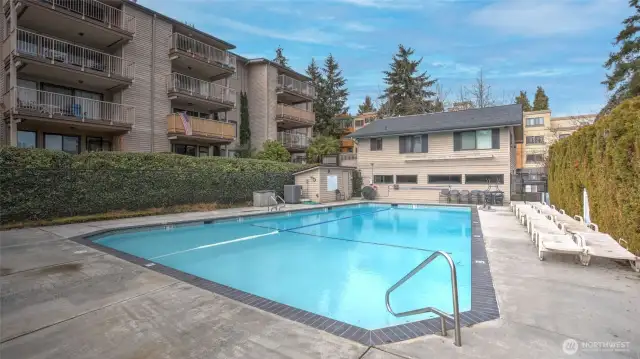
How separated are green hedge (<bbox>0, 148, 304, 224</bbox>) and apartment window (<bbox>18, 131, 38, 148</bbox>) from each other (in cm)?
416

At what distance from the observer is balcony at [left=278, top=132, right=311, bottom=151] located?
23367 mm

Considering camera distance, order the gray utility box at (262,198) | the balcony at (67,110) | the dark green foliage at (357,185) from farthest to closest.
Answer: the dark green foliage at (357,185)
the gray utility box at (262,198)
the balcony at (67,110)

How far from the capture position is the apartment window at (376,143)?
72.0 feet

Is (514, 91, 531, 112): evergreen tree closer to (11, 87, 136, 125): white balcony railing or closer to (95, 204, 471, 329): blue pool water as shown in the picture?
(95, 204, 471, 329): blue pool water

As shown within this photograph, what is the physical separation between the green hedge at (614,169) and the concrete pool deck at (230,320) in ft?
3.23

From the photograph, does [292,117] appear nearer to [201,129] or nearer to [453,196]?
[201,129]

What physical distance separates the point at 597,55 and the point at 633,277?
28.1 meters

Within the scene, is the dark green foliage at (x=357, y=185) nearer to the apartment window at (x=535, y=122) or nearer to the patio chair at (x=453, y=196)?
the patio chair at (x=453, y=196)

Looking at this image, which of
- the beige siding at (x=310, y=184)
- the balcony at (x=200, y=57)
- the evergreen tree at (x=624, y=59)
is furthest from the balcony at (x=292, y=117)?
the evergreen tree at (x=624, y=59)

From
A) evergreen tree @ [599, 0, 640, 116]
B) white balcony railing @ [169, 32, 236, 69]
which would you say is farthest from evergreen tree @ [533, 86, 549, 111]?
white balcony railing @ [169, 32, 236, 69]

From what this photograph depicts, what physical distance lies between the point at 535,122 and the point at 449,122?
22.4m

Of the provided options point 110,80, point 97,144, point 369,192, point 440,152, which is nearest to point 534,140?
point 440,152

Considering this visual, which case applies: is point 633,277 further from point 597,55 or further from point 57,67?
point 597,55

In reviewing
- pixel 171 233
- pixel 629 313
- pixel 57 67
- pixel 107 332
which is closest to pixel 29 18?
pixel 57 67
